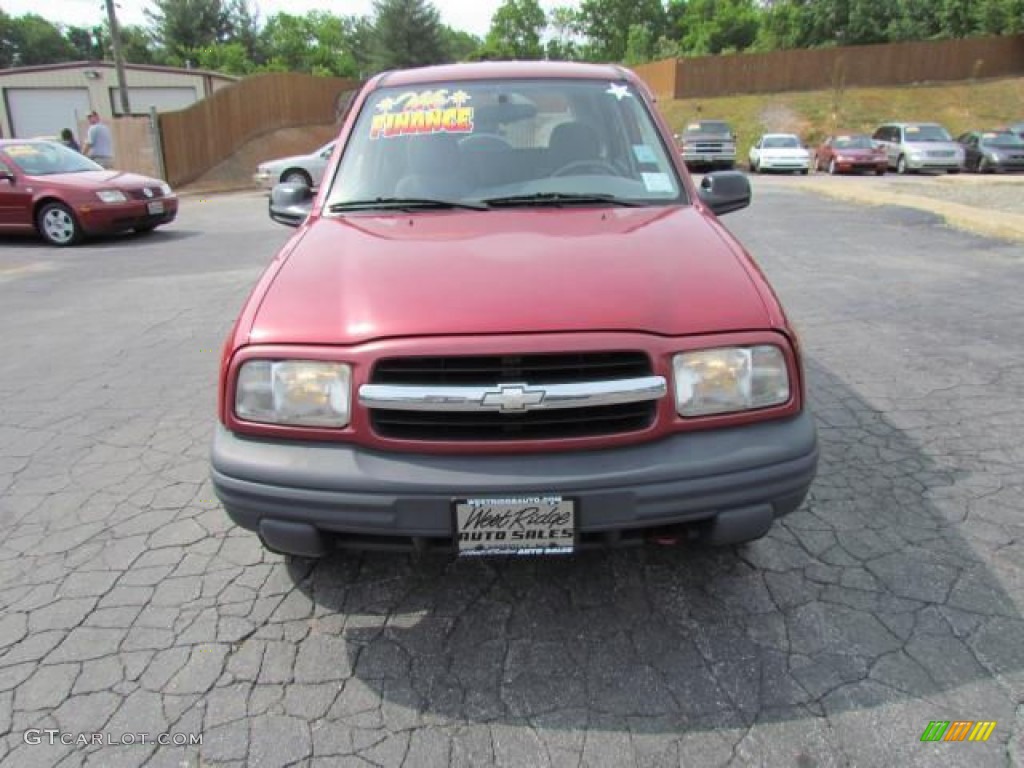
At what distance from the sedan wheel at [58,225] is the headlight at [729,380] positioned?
1111cm

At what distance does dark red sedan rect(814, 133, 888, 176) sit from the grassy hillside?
30.3 ft

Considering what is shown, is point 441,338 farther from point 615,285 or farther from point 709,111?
point 709,111

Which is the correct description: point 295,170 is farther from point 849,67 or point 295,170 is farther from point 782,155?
point 849,67

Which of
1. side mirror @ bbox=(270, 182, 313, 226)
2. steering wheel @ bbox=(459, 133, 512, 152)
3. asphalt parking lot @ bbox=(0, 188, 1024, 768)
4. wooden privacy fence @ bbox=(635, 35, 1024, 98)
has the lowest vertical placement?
asphalt parking lot @ bbox=(0, 188, 1024, 768)

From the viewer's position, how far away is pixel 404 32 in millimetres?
52812

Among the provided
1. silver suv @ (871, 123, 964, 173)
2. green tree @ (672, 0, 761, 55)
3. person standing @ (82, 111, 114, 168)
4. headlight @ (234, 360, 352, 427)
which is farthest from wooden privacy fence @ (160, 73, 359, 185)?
green tree @ (672, 0, 761, 55)

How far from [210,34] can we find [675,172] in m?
67.6

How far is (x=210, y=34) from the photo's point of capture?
60.5 meters

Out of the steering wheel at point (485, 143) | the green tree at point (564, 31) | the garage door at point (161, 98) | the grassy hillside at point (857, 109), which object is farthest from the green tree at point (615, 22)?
the steering wheel at point (485, 143)

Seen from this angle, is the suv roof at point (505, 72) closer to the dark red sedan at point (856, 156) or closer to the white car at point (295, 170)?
the white car at point (295, 170)

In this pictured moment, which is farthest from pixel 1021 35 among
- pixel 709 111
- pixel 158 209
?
pixel 158 209

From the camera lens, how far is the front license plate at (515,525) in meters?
2.13

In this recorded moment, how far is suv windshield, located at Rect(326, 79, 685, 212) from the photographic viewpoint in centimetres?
322

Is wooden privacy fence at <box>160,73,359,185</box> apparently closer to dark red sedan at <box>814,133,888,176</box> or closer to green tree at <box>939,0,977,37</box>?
dark red sedan at <box>814,133,888,176</box>
